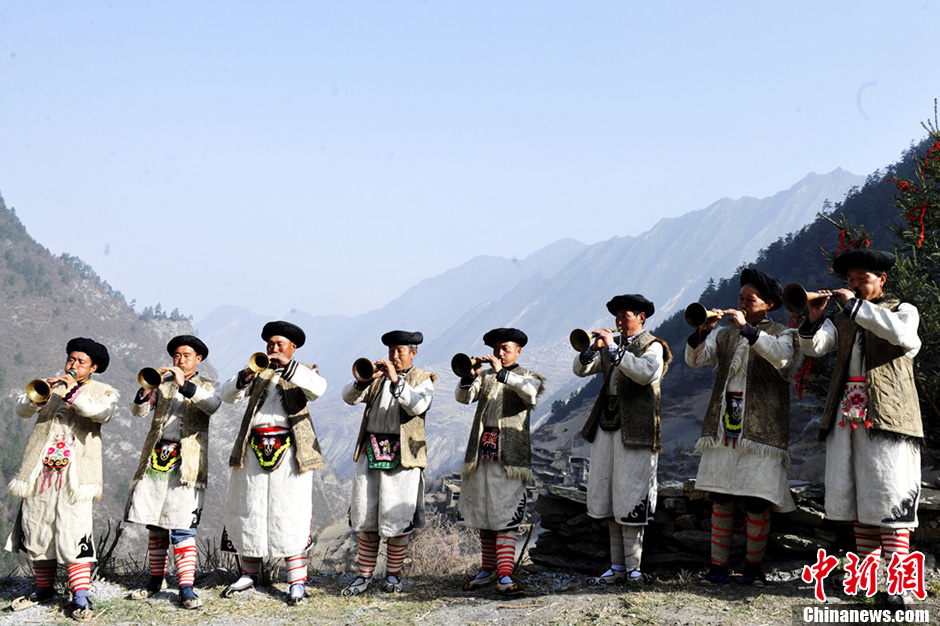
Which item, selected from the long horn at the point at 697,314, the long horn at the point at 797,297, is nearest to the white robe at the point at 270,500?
the long horn at the point at 697,314

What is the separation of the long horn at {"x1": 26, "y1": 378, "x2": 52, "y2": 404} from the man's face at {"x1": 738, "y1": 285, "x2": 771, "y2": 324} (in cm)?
494

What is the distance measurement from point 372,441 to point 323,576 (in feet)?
5.16

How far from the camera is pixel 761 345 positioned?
5.18 meters

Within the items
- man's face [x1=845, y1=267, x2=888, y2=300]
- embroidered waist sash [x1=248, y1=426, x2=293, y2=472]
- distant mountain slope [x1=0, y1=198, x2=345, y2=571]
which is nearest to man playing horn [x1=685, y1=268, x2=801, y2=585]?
man's face [x1=845, y1=267, x2=888, y2=300]

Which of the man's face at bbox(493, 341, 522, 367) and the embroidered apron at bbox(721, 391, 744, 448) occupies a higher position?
the man's face at bbox(493, 341, 522, 367)

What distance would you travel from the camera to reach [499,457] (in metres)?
6.23

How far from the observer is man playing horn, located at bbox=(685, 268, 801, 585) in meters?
5.34

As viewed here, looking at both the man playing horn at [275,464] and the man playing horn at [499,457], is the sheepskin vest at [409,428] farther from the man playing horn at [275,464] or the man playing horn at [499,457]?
the man playing horn at [275,464]

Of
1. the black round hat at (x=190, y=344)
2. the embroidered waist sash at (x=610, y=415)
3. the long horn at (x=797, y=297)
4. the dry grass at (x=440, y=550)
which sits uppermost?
the long horn at (x=797, y=297)

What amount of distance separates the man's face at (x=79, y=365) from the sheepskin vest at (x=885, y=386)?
5.33 meters

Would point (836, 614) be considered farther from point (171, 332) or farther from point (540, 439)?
point (171, 332)

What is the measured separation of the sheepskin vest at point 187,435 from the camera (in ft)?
19.8

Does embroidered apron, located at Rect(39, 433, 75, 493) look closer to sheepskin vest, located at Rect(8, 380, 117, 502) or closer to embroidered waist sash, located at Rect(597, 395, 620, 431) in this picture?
sheepskin vest, located at Rect(8, 380, 117, 502)

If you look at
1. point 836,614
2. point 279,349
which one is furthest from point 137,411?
point 836,614
